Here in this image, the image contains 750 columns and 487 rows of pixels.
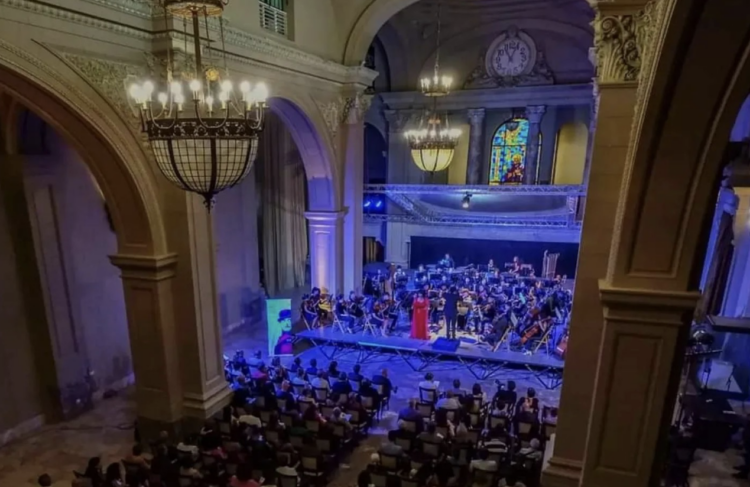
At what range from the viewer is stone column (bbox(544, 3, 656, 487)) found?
4465 millimetres

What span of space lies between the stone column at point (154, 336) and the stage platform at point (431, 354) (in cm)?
453

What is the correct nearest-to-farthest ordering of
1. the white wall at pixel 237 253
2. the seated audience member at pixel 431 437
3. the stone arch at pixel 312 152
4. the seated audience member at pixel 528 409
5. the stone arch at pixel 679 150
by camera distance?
1. the stone arch at pixel 679 150
2. the seated audience member at pixel 431 437
3. the seated audience member at pixel 528 409
4. the stone arch at pixel 312 152
5. the white wall at pixel 237 253

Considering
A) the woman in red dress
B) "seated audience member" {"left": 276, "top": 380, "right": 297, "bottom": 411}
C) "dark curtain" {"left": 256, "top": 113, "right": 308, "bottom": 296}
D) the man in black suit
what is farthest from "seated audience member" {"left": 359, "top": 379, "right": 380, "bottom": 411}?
"dark curtain" {"left": 256, "top": 113, "right": 308, "bottom": 296}

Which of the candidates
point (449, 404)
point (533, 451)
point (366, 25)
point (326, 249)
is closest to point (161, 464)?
point (449, 404)

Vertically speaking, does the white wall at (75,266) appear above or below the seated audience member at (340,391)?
above

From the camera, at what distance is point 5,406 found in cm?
812

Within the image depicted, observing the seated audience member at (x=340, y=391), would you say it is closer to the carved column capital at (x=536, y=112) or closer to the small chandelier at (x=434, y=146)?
the small chandelier at (x=434, y=146)

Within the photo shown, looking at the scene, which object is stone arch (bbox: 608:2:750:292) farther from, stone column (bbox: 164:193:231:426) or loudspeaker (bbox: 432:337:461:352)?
loudspeaker (bbox: 432:337:461:352)

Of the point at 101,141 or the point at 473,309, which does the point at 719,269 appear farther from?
the point at 101,141

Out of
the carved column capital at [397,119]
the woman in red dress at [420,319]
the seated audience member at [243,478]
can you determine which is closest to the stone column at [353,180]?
the woman in red dress at [420,319]

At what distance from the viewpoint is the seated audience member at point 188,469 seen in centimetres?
569

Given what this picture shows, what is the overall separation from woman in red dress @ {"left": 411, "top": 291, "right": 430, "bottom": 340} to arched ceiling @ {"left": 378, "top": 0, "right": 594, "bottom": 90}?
9385mm

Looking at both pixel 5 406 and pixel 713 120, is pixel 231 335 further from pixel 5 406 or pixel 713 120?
pixel 713 120

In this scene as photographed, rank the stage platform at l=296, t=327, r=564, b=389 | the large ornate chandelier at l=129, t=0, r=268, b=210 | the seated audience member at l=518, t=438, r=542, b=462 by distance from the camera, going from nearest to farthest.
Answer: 1. the large ornate chandelier at l=129, t=0, r=268, b=210
2. the seated audience member at l=518, t=438, r=542, b=462
3. the stage platform at l=296, t=327, r=564, b=389
